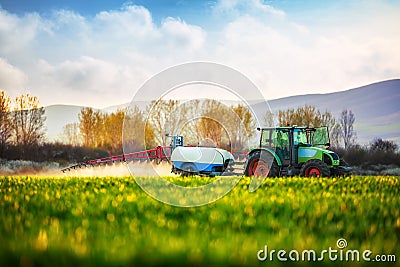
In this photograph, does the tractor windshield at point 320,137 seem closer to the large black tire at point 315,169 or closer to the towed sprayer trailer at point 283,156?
the towed sprayer trailer at point 283,156

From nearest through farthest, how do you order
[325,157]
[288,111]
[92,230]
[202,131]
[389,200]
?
[92,230], [389,200], [325,157], [202,131], [288,111]

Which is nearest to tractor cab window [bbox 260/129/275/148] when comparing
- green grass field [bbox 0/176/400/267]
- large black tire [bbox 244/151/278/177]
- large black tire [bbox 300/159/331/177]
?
large black tire [bbox 244/151/278/177]

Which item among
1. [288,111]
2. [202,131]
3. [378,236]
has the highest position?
[288,111]

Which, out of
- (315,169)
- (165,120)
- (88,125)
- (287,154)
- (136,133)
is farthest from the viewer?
(88,125)

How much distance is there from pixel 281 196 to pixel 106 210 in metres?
3.52

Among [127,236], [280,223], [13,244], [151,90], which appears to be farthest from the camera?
[151,90]

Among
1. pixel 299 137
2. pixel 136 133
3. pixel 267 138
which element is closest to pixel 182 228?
pixel 136 133

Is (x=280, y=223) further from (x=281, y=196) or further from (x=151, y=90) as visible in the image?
(x=151, y=90)

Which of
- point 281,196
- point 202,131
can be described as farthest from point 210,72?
point 202,131

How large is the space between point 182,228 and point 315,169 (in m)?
10.4

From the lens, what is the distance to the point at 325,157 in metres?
15.6

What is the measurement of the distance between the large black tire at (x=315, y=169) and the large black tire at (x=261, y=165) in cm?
116

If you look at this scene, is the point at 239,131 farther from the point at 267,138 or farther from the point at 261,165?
the point at 261,165

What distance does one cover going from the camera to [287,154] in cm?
1545
